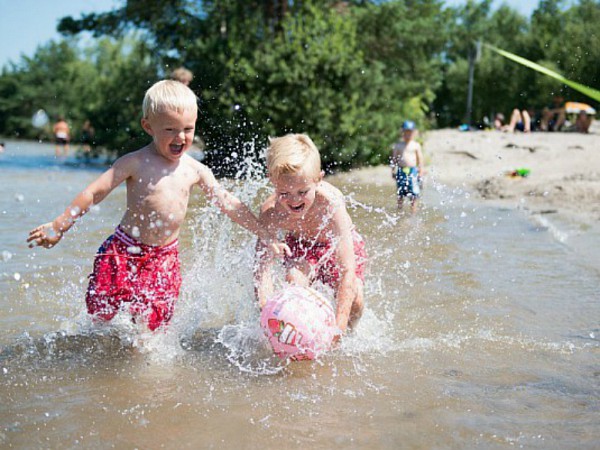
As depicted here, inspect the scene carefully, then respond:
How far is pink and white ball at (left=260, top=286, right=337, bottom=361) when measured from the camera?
3.78 metres

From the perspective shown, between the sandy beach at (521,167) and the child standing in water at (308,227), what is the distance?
613cm

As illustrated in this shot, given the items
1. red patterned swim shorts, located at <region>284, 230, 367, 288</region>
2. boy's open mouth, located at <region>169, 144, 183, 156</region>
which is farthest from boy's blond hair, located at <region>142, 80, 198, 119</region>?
red patterned swim shorts, located at <region>284, 230, 367, 288</region>

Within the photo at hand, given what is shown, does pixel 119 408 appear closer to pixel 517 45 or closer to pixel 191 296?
pixel 191 296

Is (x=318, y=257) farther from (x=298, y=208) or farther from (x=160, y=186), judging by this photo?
(x=160, y=186)

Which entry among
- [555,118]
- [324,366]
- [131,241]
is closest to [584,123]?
[555,118]

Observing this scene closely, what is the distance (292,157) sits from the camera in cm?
387

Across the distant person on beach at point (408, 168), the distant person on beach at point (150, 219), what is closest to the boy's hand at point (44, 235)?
the distant person on beach at point (150, 219)

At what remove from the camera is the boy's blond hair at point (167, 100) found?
12.9 feet

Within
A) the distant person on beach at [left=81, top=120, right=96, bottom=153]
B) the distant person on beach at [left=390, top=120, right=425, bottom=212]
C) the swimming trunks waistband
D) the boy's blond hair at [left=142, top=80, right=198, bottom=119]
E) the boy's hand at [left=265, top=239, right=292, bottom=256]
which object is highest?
the boy's blond hair at [left=142, top=80, right=198, bottom=119]

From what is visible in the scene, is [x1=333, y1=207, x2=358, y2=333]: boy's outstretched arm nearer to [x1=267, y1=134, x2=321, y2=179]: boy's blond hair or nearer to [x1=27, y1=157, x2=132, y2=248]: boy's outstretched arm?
[x1=267, y1=134, x2=321, y2=179]: boy's blond hair

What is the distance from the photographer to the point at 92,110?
2461cm

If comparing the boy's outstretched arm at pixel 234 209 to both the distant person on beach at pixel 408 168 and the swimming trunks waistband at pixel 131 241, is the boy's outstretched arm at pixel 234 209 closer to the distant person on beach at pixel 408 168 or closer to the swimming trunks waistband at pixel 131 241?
the swimming trunks waistband at pixel 131 241

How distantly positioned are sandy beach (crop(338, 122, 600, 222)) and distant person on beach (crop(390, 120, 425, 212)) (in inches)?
70.7

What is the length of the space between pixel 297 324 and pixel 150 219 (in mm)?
1063
